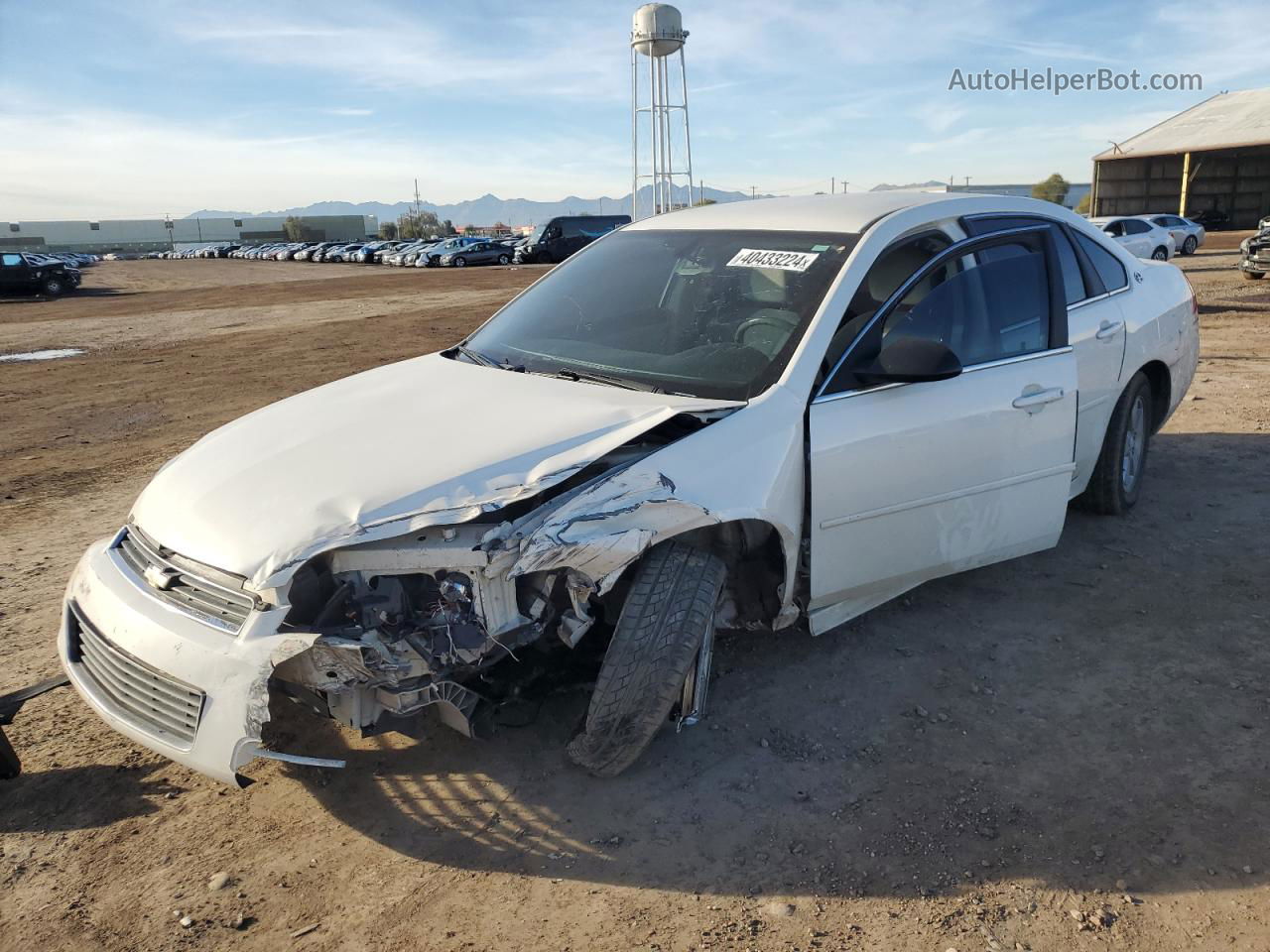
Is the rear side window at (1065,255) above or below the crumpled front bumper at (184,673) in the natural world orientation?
above

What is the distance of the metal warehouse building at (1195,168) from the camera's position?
142 ft

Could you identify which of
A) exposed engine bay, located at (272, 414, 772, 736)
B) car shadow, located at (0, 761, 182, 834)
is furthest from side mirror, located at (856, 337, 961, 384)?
car shadow, located at (0, 761, 182, 834)

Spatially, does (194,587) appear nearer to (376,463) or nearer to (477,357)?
(376,463)

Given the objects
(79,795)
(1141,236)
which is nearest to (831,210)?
(79,795)

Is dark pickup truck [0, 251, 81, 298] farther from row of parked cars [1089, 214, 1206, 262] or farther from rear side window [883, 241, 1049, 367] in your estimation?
rear side window [883, 241, 1049, 367]

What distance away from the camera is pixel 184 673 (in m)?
2.57

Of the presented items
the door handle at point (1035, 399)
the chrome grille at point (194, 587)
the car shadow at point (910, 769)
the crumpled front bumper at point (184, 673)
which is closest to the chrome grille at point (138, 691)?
the crumpled front bumper at point (184, 673)

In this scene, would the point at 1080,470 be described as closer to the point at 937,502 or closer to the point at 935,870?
the point at 937,502

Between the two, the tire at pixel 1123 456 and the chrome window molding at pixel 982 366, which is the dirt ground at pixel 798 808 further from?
the chrome window molding at pixel 982 366

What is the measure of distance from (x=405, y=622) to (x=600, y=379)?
4.09 feet

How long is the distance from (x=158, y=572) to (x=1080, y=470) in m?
4.06

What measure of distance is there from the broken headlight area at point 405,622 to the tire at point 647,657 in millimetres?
215

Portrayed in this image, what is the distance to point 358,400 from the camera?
3590 millimetres

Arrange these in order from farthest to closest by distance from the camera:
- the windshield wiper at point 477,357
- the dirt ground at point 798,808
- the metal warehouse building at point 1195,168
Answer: the metal warehouse building at point 1195,168 → the windshield wiper at point 477,357 → the dirt ground at point 798,808
